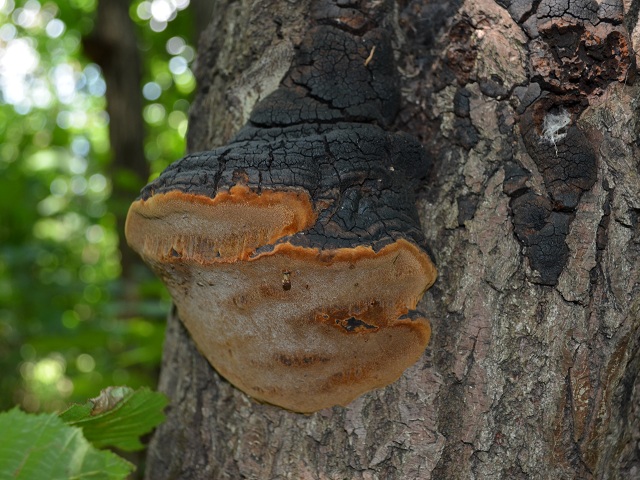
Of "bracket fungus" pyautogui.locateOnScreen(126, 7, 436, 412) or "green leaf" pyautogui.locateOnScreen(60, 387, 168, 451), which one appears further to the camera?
"green leaf" pyautogui.locateOnScreen(60, 387, 168, 451)

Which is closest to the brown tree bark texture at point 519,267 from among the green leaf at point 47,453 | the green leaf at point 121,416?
the green leaf at point 121,416

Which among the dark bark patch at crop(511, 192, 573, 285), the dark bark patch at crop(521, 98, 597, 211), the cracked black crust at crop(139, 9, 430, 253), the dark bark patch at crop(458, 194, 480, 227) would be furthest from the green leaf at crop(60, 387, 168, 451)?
the dark bark patch at crop(521, 98, 597, 211)

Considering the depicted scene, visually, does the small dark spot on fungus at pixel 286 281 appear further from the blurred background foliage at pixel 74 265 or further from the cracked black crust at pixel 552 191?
the blurred background foliage at pixel 74 265

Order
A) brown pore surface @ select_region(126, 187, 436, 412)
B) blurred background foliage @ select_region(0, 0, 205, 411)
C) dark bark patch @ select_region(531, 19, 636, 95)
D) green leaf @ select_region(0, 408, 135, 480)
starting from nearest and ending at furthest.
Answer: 1. green leaf @ select_region(0, 408, 135, 480)
2. brown pore surface @ select_region(126, 187, 436, 412)
3. dark bark patch @ select_region(531, 19, 636, 95)
4. blurred background foliage @ select_region(0, 0, 205, 411)

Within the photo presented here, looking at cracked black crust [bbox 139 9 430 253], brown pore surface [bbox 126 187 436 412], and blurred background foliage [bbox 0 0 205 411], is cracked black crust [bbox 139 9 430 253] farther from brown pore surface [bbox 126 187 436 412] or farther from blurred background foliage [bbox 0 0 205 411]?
blurred background foliage [bbox 0 0 205 411]

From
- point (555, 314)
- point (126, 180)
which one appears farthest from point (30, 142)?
point (555, 314)

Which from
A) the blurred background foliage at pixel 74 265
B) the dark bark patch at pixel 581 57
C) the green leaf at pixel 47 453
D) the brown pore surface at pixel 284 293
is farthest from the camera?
the blurred background foliage at pixel 74 265

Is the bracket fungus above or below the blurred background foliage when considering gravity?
above
